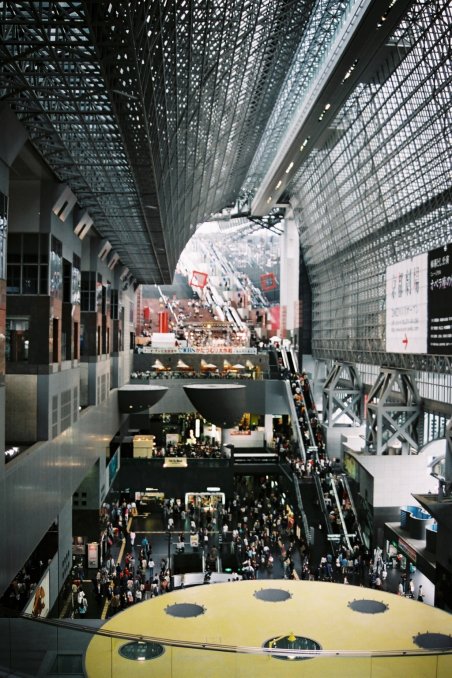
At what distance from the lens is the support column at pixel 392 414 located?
1618 inches

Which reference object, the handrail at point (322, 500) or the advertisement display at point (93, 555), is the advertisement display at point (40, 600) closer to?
the advertisement display at point (93, 555)

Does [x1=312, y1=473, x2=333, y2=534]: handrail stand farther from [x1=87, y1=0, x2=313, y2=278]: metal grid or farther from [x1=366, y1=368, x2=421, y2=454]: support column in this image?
[x1=87, y1=0, x2=313, y2=278]: metal grid

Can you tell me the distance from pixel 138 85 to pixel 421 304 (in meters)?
23.7

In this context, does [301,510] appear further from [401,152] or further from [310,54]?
[310,54]

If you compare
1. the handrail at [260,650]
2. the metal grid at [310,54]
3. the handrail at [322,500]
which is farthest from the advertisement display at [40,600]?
the metal grid at [310,54]

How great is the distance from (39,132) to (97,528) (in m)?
22.9

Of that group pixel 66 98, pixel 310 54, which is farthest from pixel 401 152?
pixel 66 98

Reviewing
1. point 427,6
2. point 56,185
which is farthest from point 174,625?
point 427,6

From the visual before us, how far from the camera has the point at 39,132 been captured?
59.4ft

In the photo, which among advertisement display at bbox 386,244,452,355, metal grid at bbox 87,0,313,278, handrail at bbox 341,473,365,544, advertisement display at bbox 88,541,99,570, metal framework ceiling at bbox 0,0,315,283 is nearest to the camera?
metal framework ceiling at bbox 0,0,315,283

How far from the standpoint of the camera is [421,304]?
112 feet

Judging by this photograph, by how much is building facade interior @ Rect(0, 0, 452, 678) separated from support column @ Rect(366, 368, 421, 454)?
209 mm

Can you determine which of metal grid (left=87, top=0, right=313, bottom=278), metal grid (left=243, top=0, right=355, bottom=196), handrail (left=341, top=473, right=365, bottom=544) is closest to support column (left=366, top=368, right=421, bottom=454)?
handrail (left=341, top=473, right=365, bottom=544)

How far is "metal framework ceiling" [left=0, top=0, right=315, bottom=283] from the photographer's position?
11703mm
